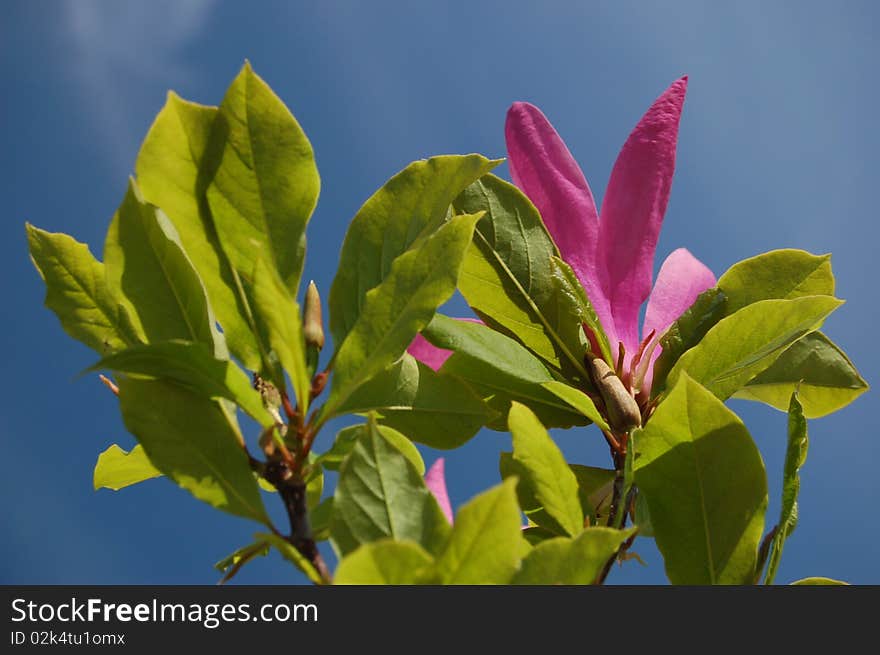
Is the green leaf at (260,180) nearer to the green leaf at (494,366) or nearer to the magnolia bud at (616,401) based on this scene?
the green leaf at (494,366)

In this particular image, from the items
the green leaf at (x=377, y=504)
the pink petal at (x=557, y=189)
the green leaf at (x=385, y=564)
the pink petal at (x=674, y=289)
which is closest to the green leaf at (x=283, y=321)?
the green leaf at (x=377, y=504)

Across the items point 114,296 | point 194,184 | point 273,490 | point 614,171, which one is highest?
point 614,171

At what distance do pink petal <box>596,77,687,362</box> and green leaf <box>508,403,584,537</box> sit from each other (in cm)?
46

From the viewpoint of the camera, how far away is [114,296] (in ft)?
3.42

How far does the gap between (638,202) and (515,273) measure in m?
0.24

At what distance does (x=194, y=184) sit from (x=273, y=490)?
503 mm

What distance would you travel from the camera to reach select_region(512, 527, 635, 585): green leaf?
2.64ft

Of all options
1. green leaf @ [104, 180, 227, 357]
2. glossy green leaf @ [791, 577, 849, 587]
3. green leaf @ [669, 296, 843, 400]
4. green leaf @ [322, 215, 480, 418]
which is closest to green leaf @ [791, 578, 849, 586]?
glossy green leaf @ [791, 577, 849, 587]

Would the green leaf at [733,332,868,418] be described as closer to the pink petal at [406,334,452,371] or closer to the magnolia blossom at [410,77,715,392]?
the magnolia blossom at [410,77,715,392]

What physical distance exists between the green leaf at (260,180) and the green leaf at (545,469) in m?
0.35

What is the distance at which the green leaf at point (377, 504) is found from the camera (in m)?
0.86
